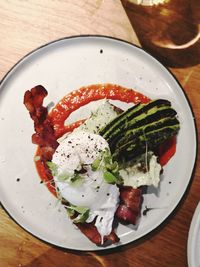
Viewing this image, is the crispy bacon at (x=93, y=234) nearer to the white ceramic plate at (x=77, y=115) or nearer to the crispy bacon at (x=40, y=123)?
the white ceramic plate at (x=77, y=115)

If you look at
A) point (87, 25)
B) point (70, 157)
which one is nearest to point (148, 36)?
point (87, 25)

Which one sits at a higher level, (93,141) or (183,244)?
(93,141)

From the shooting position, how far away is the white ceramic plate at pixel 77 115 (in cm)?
170

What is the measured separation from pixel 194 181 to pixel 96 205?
1.12ft

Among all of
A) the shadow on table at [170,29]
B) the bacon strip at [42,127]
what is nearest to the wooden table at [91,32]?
the shadow on table at [170,29]

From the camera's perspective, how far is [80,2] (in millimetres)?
1796

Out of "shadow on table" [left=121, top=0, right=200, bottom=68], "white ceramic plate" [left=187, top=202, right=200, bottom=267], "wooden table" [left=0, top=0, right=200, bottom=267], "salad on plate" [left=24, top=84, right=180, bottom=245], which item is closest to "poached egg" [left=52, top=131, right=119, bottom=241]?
"salad on plate" [left=24, top=84, right=180, bottom=245]

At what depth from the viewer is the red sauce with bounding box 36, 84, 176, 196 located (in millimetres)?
1746

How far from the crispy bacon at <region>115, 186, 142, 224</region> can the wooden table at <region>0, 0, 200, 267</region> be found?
98 mm

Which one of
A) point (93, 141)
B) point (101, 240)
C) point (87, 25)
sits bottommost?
point (101, 240)

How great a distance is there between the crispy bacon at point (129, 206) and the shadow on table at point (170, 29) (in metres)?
0.46

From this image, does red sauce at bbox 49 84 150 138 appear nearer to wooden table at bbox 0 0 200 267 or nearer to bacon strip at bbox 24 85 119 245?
bacon strip at bbox 24 85 119 245

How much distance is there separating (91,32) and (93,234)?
0.70m

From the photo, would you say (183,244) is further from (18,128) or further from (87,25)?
(87,25)
